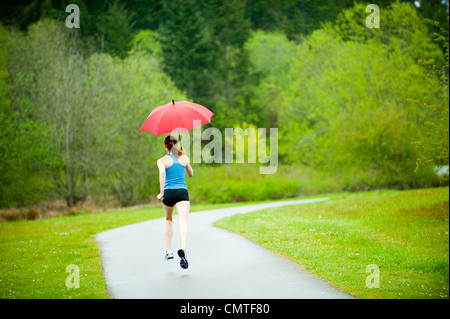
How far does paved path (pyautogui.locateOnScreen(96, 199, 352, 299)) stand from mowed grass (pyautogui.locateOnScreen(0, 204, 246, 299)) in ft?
1.18

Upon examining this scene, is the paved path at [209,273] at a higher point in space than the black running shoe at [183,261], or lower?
lower

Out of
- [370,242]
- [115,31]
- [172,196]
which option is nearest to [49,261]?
[172,196]

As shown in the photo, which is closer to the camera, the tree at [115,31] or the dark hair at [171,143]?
the dark hair at [171,143]

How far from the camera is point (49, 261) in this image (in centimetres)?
988

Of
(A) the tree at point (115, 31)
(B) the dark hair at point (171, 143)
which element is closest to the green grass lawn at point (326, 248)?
(B) the dark hair at point (171, 143)

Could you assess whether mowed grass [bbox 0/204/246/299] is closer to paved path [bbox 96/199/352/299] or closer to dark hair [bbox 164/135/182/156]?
paved path [bbox 96/199/352/299]

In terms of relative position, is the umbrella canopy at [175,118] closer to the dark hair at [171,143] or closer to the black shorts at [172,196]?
the dark hair at [171,143]

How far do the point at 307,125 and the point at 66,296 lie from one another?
37.8m

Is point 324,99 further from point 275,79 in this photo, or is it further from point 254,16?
point 254,16

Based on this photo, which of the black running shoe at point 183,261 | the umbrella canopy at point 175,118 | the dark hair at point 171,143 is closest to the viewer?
the black running shoe at point 183,261

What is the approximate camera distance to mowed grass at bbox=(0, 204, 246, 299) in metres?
7.17

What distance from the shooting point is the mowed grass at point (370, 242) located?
7.16m

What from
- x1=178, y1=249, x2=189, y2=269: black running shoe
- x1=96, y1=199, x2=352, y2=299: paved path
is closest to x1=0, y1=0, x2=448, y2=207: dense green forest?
x1=96, y1=199, x2=352, y2=299: paved path

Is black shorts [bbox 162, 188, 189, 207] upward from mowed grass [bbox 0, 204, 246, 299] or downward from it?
upward
